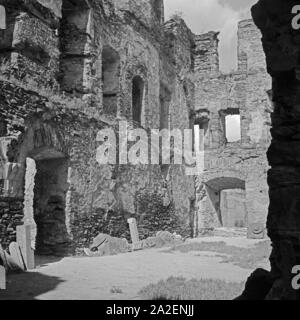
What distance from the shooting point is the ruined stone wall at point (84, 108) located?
8.81m

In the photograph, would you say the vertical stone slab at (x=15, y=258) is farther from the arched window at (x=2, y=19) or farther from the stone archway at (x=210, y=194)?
the stone archway at (x=210, y=194)

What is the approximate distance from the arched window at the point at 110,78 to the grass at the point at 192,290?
784 centimetres

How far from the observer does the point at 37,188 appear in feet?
33.5

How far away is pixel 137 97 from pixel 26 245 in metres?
8.46

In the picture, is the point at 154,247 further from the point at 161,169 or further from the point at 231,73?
the point at 231,73

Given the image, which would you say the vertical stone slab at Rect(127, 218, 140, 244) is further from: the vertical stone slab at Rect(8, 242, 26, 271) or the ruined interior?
the vertical stone slab at Rect(8, 242, 26, 271)

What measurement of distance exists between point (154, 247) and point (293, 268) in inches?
375

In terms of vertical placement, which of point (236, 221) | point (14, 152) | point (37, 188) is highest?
point (14, 152)

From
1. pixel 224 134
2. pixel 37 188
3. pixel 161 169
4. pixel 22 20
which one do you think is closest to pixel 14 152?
pixel 37 188

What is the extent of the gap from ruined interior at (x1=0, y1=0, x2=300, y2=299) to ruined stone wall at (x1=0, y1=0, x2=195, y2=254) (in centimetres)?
3

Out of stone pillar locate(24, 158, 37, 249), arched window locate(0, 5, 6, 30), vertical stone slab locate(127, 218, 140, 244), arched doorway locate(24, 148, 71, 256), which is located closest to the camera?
stone pillar locate(24, 158, 37, 249)

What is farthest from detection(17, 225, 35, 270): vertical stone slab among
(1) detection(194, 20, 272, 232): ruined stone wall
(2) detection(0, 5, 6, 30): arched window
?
(1) detection(194, 20, 272, 232): ruined stone wall

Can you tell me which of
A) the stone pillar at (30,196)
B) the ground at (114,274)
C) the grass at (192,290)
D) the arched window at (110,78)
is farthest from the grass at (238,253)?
the arched window at (110,78)

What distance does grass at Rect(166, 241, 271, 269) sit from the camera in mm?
8469
